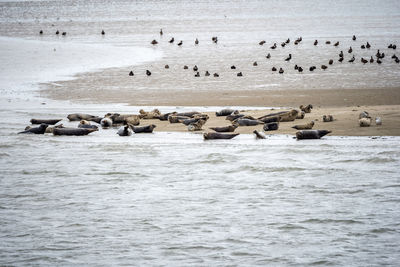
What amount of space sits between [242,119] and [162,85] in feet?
31.8

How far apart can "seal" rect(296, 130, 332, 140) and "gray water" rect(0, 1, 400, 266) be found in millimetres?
227

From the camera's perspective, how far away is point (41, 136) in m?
16.4

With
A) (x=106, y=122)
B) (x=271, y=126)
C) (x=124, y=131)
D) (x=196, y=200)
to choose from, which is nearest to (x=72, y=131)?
(x=106, y=122)

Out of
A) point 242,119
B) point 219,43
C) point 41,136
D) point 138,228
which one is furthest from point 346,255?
point 219,43

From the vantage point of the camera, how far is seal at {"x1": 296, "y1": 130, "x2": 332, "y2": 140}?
14.6 metres

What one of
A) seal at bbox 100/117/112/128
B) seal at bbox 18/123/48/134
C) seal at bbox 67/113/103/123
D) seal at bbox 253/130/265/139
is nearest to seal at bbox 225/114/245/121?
seal at bbox 253/130/265/139

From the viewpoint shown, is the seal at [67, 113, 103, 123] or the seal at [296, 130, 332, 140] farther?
the seal at [67, 113, 103, 123]

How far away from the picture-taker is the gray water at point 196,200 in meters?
8.38

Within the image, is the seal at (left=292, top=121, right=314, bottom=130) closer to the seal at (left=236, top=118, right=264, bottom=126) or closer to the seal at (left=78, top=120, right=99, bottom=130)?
the seal at (left=236, top=118, right=264, bottom=126)

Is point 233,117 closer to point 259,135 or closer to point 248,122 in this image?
point 248,122

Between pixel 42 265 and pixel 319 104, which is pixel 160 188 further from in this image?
pixel 319 104

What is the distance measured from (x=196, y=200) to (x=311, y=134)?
192 inches

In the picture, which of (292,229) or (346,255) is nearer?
(346,255)

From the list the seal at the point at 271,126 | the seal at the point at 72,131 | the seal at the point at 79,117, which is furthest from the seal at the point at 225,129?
the seal at the point at 79,117
